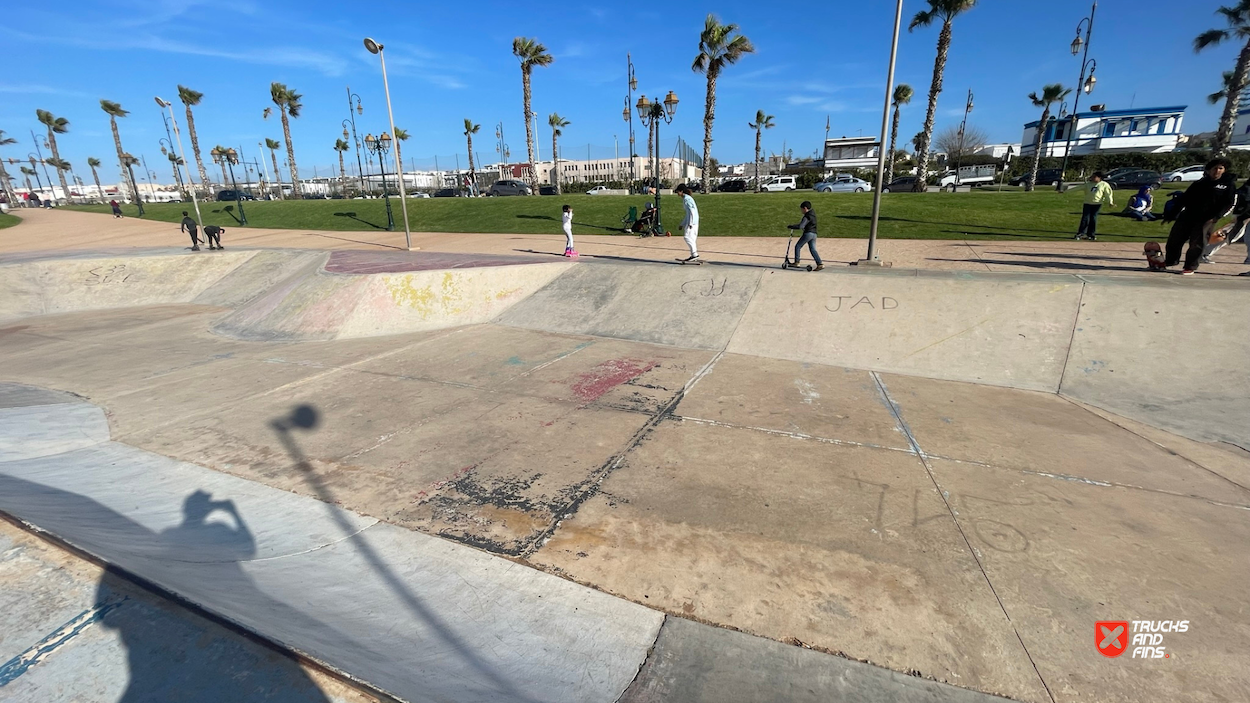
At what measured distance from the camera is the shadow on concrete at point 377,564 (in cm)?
252

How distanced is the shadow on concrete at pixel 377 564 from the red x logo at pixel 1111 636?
3.19 metres

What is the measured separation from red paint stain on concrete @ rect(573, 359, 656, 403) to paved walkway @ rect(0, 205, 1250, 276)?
5.38 meters

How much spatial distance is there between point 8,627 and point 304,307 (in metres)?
9.68

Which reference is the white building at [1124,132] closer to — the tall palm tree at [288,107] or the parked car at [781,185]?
the parked car at [781,185]

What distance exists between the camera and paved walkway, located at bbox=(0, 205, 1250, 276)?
32.5ft

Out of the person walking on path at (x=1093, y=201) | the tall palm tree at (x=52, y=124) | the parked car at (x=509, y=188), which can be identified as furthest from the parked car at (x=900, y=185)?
the tall palm tree at (x=52, y=124)

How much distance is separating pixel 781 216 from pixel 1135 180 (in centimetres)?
3047

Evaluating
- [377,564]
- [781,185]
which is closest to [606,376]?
[377,564]

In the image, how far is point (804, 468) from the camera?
4.58 meters

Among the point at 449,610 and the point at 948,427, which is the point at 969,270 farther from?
the point at 449,610

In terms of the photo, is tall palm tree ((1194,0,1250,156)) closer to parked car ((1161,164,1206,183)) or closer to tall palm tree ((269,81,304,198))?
parked car ((1161,164,1206,183))

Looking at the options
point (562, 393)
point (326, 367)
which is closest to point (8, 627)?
point (562, 393)

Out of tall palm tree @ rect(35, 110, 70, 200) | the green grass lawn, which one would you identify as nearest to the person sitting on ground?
the green grass lawn

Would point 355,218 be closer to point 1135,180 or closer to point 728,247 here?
point 728,247
